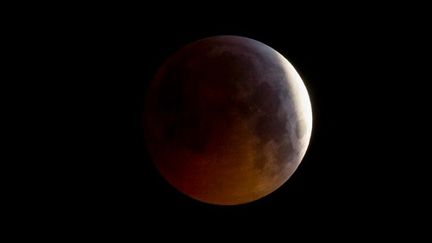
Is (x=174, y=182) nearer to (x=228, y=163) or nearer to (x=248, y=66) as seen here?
Result: (x=228, y=163)

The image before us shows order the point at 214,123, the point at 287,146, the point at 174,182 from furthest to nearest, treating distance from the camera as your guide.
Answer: the point at 174,182 < the point at 287,146 < the point at 214,123

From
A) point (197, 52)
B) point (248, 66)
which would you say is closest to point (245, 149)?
point (248, 66)

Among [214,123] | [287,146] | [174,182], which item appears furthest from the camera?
[174,182]

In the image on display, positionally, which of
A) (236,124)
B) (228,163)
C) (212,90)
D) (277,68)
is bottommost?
(228,163)

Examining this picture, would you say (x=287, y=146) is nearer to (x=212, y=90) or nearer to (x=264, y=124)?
(x=264, y=124)

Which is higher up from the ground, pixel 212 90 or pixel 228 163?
pixel 212 90

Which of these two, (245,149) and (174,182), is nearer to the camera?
(245,149)

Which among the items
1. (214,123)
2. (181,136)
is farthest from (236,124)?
(181,136)
